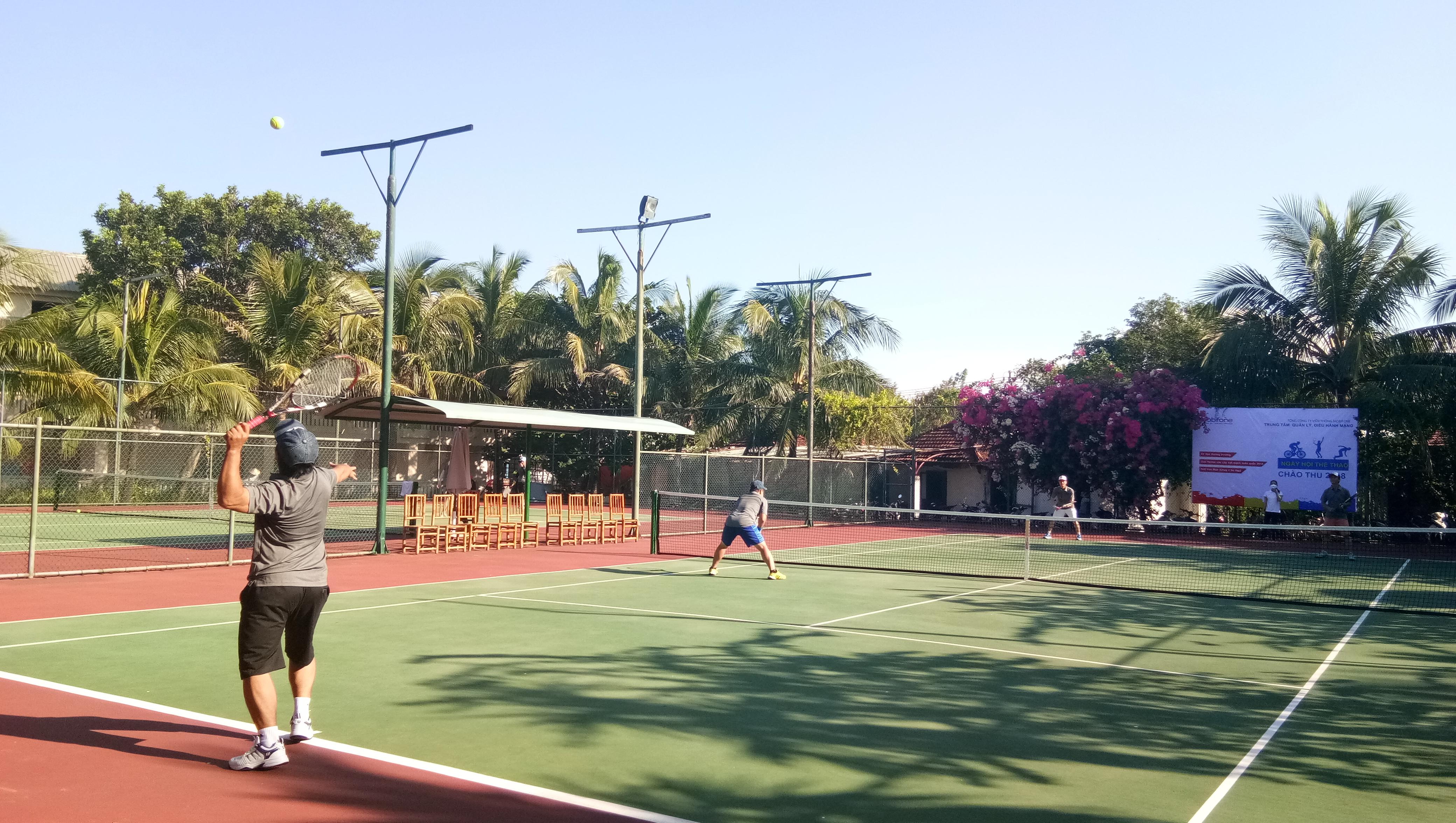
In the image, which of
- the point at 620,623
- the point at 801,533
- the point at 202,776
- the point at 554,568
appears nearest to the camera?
the point at 202,776

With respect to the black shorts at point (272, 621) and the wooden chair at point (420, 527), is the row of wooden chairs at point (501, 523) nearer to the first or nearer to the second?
the wooden chair at point (420, 527)

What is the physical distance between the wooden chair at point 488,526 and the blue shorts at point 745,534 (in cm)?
617

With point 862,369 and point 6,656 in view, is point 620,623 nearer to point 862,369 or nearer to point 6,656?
point 6,656

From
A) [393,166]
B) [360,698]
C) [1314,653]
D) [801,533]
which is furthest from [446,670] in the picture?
[801,533]

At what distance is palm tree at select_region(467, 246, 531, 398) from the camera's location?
1518 inches

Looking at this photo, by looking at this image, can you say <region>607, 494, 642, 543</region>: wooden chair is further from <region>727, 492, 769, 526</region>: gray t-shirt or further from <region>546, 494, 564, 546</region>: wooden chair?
<region>727, 492, 769, 526</region>: gray t-shirt

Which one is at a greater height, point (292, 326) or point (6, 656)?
point (292, 326)

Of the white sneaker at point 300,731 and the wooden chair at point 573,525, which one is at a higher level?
the wooden chair at point 573,525

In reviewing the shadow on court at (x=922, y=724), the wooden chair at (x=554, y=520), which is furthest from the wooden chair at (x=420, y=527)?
the shadow on court at (x=922, y=724)

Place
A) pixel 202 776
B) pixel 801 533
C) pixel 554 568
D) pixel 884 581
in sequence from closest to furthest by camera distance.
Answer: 1. pixel 202 776
2. pixel 884 581
3. pixel 554 568
4. pixel 801 533

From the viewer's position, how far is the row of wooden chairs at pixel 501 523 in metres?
19.7

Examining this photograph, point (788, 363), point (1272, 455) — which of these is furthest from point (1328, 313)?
point (788, 363)

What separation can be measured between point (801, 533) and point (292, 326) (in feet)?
54.9

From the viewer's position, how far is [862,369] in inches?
1454
